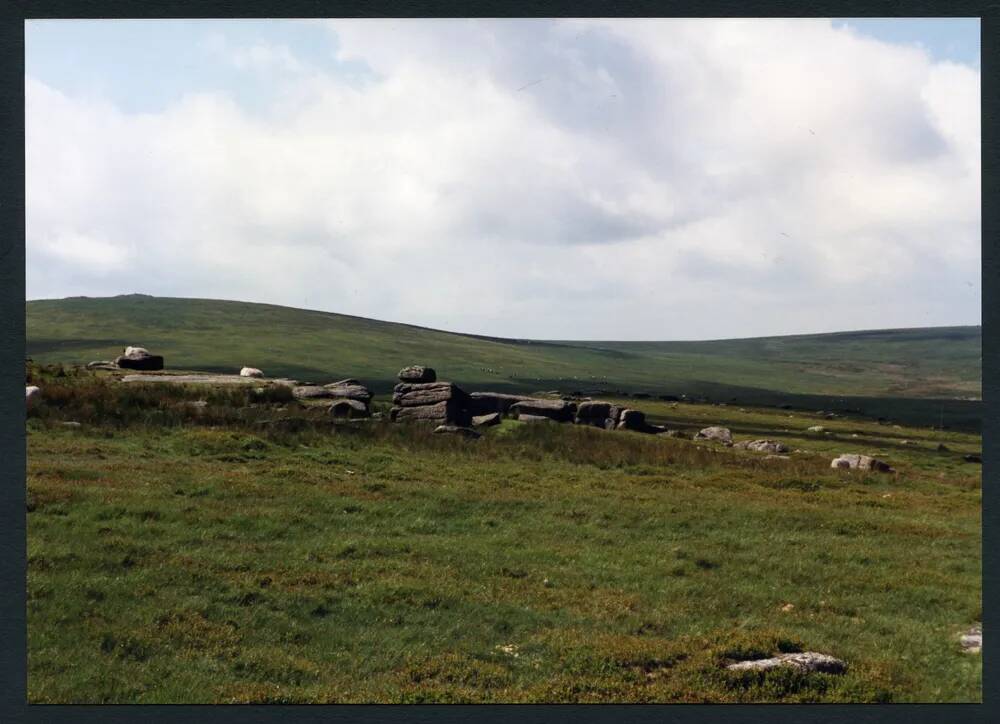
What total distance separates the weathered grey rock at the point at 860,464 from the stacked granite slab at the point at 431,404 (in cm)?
1745

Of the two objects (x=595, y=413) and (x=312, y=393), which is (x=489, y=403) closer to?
(x=595, y=413)

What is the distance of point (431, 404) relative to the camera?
127 feet

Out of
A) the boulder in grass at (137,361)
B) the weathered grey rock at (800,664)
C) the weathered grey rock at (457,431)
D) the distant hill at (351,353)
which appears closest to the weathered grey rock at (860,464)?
the weathered grey rock at (457,431)

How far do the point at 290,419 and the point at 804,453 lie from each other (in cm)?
2715

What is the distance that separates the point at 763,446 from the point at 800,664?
117 ft

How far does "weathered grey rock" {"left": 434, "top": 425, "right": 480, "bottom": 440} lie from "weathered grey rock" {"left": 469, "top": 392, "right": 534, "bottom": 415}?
5131 mm

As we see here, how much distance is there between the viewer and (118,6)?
10203mm

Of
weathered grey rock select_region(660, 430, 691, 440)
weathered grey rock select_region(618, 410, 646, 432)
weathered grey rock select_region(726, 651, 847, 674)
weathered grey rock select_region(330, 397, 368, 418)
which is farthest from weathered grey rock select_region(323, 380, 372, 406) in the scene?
weathered grey rock select_region(726, 651, 847, 674)

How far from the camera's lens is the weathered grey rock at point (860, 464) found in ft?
120

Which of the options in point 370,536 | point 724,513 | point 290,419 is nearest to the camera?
point 370,536

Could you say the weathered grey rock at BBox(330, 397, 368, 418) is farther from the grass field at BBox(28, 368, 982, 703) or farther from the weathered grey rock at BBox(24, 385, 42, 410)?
the weathered grey rock at BBox(24, 385, 42, 410)

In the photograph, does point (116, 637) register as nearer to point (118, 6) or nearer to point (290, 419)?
point (118, 6)

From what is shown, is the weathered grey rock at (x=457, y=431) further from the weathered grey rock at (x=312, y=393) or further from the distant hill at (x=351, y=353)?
the distant hill at (x=351, y=353)

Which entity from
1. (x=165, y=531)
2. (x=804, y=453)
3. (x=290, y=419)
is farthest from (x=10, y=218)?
(x=804, y=453)
